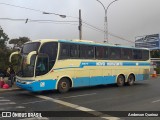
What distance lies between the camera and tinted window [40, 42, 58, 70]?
57.7 feet

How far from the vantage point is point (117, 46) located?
22672 millimetres

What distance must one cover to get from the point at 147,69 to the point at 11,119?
17510mm

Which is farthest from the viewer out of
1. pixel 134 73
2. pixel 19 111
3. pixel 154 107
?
pixel 134 73

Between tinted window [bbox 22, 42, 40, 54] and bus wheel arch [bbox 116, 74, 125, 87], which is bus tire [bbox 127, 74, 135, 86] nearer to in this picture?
bus wheel arch [bbox 116, 74, 125, 87]

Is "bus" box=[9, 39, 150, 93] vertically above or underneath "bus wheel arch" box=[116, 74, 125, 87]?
above

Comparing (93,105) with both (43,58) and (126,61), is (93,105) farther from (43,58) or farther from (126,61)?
(126,61)

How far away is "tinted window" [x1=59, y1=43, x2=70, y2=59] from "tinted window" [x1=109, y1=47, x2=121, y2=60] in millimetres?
4256

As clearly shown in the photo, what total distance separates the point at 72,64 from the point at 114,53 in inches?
179

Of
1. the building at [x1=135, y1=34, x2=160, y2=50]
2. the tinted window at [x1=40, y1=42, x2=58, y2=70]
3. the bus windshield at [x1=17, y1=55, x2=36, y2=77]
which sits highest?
the building at [x1=135, y1=34, x2=160, y2=50]

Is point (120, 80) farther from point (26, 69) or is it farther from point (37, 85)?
point (26, 69)

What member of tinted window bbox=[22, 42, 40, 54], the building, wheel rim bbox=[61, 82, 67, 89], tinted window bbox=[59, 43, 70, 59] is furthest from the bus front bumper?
the building

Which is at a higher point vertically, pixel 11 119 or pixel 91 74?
pixel 91 74

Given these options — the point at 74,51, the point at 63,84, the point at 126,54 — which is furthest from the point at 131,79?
the point at 63,84

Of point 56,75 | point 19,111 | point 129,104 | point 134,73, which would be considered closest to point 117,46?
point 134,73
